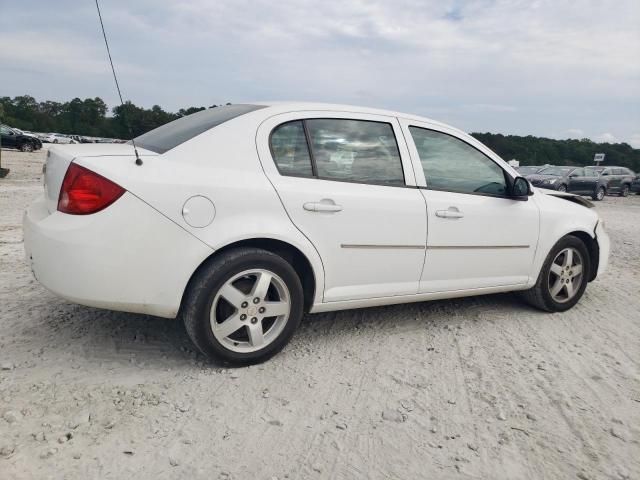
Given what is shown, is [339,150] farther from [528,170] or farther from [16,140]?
[16,140]

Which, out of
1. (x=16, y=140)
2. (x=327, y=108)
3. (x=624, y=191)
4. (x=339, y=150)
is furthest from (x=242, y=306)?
(x=16, y=140)

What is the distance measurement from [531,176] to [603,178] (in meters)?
4.29

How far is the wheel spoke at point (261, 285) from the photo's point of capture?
2.95m

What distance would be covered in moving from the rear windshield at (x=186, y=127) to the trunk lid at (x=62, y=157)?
0.13 m

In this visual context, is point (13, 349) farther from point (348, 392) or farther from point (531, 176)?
point (531, 176)

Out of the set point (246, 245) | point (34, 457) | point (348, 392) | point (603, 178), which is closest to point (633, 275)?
point (348, 392)

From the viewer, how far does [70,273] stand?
263 cm

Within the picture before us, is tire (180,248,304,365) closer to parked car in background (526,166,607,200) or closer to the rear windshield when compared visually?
the rear windshield

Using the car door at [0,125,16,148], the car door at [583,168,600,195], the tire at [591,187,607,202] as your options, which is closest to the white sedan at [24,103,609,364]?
the car door at [583,168,600,195]

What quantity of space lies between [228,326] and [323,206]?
916mm

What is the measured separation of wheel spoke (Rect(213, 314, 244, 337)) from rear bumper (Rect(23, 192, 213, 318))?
276mm

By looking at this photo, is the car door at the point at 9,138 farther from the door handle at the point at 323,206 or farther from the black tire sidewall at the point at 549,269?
the black tire sidewall at the point at 549,269

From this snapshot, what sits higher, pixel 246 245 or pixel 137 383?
pixel 246 245

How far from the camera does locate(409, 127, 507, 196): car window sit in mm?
3654
